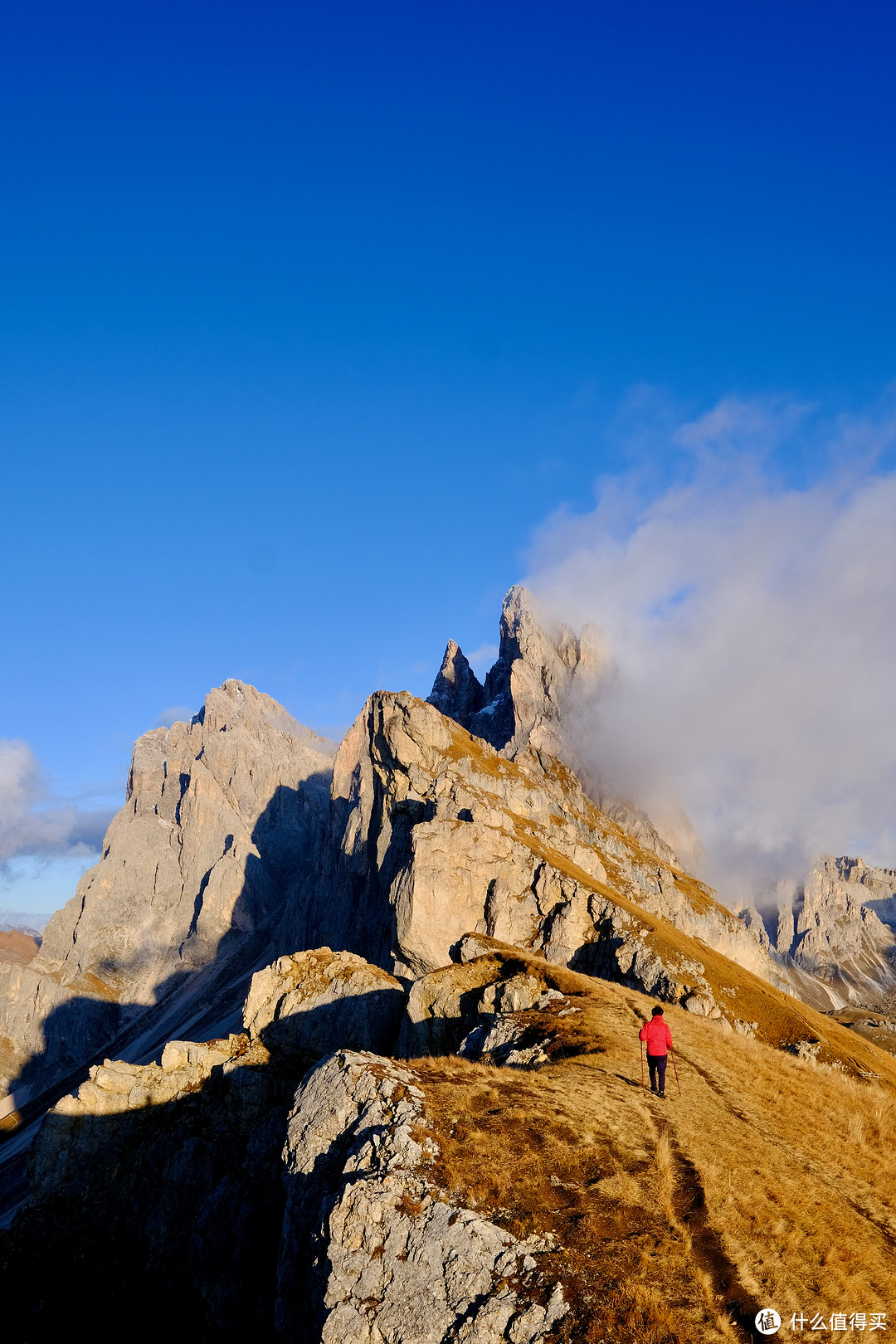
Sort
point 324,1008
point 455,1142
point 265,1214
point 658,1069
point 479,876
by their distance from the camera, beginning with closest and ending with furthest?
point 455,1142 < point 658,1069 < point 265,1214 < point 324,1008 < point 479,876

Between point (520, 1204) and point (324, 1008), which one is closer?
point (520, 1204)

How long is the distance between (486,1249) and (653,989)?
266 feet

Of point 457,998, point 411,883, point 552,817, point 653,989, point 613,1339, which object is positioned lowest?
point 613,1339

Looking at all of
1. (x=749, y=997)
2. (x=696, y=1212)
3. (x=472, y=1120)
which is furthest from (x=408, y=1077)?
(x=749, y=997)

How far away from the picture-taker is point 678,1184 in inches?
756

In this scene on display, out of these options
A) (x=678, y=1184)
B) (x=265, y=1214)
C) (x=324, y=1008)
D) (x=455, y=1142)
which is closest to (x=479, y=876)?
(x=324, y=1008)

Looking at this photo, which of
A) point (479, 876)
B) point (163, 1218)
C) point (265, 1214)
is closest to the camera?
point (265, 1214)

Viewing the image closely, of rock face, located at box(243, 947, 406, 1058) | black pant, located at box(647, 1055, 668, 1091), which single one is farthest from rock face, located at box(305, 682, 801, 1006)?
black pant, located at box(647, 1055, 668, 1091)

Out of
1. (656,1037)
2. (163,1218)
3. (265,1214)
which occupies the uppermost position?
(656,1037)

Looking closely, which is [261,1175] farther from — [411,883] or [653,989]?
[653,989]

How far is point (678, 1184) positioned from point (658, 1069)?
23.1ft

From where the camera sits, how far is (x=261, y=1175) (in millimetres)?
44188

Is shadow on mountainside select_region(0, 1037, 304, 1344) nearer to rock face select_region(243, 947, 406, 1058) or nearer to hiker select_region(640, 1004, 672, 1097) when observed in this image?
rock face select_region(243, 947, 406, 1058)

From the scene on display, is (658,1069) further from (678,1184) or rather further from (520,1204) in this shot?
(520,1204)
